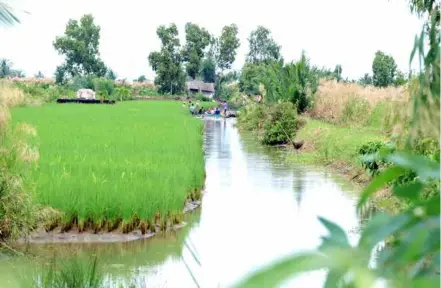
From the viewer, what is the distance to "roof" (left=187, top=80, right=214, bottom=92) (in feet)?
197

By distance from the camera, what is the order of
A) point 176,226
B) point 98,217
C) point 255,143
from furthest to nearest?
point 255,143
point 176,226
point 98,217

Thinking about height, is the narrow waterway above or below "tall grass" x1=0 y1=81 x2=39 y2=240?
below

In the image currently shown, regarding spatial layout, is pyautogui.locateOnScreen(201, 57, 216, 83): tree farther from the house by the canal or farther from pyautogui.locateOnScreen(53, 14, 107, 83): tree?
pyautogui.locateOnScreen(53, 14, 107, 83): tree

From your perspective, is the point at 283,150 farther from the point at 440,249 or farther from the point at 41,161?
the point at 440,249

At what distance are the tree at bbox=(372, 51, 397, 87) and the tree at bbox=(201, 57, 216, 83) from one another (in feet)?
77.7

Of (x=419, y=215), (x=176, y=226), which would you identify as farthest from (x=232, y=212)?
(x=419, y=215)

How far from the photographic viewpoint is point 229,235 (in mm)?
7098

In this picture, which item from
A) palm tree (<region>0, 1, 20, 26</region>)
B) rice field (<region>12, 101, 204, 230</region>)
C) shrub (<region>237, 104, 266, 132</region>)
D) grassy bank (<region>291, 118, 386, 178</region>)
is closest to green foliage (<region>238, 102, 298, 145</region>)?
grassy bank (<region>291, 118, 386, 178</region>)

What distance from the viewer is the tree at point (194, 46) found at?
63.0 meters

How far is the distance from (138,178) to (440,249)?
784cm

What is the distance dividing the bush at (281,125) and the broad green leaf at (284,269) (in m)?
17.8

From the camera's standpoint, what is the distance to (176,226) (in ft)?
24.6

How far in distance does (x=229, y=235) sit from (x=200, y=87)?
5340cm

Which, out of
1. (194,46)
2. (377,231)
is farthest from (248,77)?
(377,231)
